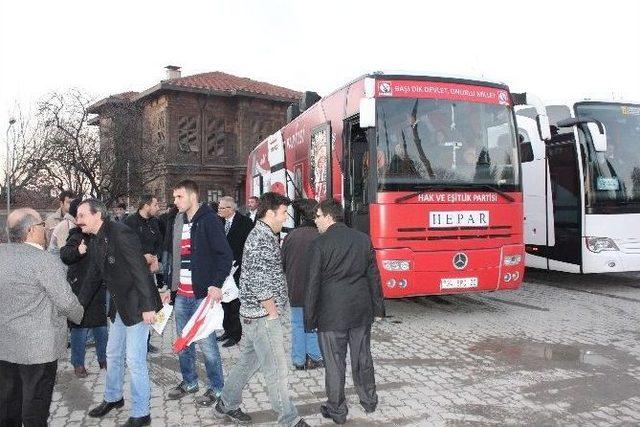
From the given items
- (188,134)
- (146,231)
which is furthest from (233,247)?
(188,134)

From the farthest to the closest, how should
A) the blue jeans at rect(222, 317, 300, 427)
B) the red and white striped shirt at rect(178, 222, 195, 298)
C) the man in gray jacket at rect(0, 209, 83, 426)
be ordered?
the red and white striped shirt at rect(178, 222, 195, 298), the blue jeans at rect(222, 317, 300, 427), the man in gray jacket at rect(0, 209, 83, 426)

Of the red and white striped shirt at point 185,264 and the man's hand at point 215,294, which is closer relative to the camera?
the man's hand at point 215,294

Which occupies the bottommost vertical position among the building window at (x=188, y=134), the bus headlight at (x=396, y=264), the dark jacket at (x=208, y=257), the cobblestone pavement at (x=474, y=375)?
the cobblestone pavement at (x=474, y=375)

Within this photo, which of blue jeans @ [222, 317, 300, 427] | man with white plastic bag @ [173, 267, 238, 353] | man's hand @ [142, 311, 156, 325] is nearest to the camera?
blue jeans @ [222, 317, 300, 427]

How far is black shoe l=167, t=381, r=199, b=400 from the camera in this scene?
4906mm

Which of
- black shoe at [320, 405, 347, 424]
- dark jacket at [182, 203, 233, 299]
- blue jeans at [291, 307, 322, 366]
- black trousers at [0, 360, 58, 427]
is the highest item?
dark jacket at [182, 203, 233, 299]

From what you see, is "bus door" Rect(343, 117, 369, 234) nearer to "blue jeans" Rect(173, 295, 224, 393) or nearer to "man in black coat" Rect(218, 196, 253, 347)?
"man in black coat" Rect(218, 196, 253, 347)

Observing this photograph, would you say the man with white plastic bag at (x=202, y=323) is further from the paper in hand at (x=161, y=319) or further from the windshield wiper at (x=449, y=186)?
the windshield wiper at (x=449, y=186)

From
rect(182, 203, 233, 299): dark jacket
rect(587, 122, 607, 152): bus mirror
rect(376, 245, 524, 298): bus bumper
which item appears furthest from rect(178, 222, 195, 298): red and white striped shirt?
rect(587, 122, 607, 152): bus mirror

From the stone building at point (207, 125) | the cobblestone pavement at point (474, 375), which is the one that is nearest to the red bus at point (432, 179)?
the cobblestone pavement at point (474, 375)

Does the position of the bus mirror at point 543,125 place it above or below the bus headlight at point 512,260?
above

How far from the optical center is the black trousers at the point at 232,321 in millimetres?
6887

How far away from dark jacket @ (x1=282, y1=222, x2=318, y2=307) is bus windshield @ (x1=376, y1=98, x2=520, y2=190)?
1986 mm

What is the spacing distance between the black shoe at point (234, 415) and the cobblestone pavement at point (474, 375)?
8 centimetres
